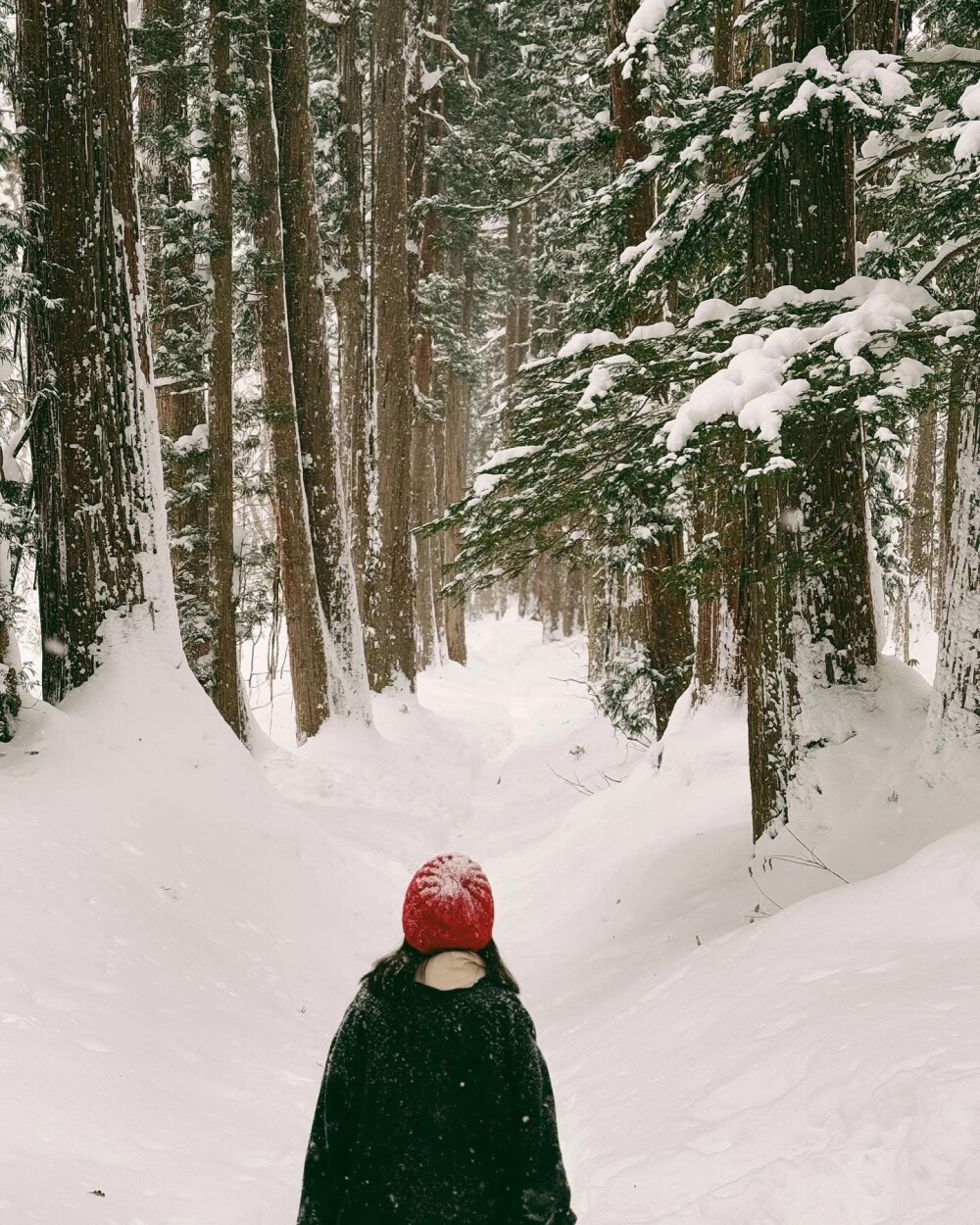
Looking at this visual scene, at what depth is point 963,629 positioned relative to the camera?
5.42 metres

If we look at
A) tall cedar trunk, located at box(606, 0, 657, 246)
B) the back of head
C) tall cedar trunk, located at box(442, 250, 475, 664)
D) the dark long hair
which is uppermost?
tall cedar trunk, located at box(606, 0, 657, 246)

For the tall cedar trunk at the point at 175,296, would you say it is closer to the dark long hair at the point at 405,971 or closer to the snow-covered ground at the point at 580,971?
the snow-covered ground at the point at 580,971

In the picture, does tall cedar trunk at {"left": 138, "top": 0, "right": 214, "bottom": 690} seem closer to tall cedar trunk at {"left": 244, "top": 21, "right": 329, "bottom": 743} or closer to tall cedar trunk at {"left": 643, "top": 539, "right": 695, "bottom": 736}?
tall cedar trunk at {"left": 244, "top": 21, "right": 329, "bottom": 743}

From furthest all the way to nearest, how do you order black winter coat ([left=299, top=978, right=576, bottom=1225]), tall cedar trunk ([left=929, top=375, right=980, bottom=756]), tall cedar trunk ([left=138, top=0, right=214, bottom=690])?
tall cedar trunk ([left=138, top=0, right=214, bottom=690]), tall cedar trunk ([left=929, top=375, right=980, bottom=756]), black winter coat ([left=299, top=978, right=576, bottom=1225])

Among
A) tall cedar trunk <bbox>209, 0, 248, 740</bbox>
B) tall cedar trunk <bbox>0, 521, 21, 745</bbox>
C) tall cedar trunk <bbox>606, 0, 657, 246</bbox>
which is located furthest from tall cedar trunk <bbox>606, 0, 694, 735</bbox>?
tall cedar trunk <bbox>0, 521, 21, 745</bbox>

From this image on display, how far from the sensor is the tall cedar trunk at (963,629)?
17.5ft

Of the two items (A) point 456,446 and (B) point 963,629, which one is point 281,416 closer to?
(B) point 963,629

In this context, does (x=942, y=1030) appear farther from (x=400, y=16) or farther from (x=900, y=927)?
(x=400, y=16)

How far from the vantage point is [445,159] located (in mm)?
19797

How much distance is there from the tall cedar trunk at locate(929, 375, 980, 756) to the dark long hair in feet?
13.5

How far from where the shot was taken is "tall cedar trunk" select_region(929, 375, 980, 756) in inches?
210

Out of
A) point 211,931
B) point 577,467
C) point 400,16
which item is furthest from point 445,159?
point 211,931

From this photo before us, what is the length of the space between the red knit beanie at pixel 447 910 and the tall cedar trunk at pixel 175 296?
797 cm

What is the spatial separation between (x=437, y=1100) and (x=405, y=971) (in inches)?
11.4
